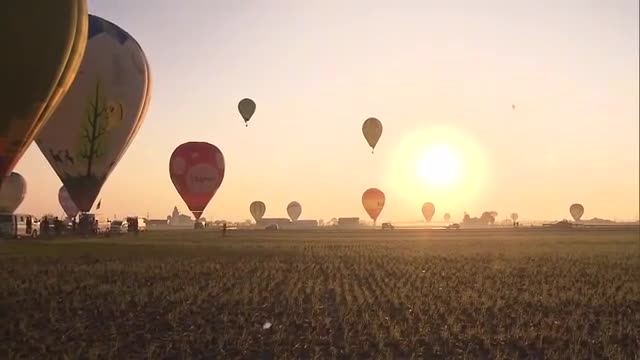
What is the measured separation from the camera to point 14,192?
281 ft

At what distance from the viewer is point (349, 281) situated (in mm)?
25125

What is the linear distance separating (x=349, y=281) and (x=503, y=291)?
5.64 m

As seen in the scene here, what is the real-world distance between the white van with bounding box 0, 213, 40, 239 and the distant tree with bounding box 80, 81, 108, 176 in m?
18.2

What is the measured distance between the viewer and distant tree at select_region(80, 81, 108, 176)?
37.8m

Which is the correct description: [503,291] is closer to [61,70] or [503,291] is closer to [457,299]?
[457,299]

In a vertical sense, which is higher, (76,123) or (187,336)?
(76,123)

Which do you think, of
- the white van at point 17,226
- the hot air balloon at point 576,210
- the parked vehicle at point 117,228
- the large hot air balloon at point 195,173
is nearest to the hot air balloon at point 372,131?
the large hot air balloon at point 195,173

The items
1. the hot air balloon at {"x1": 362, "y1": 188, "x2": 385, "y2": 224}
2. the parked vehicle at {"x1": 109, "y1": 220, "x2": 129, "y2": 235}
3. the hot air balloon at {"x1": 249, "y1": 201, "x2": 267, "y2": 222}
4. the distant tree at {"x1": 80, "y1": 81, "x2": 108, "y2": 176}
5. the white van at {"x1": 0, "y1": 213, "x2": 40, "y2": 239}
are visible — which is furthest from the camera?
the hot air balloon at {"x1": 249, "y1": 201, "x2": 267, "y2": 222}

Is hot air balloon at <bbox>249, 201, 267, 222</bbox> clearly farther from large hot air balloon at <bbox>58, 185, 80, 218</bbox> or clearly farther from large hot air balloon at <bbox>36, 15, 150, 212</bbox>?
large hot air balloon at <bbox>36, 15, 150, 212</bbox>

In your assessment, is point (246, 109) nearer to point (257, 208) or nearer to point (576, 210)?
point (257, 208)

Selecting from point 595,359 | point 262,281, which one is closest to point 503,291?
point 262,281

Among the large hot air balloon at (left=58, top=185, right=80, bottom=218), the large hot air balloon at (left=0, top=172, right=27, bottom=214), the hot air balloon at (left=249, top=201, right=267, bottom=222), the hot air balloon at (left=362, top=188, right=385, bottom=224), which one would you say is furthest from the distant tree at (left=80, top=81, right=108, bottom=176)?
the hot air balloon at (left=249, top=201, right=267, bottom=222)

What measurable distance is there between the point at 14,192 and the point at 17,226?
116 feet

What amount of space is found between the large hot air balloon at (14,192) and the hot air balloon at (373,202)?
55.2 m
